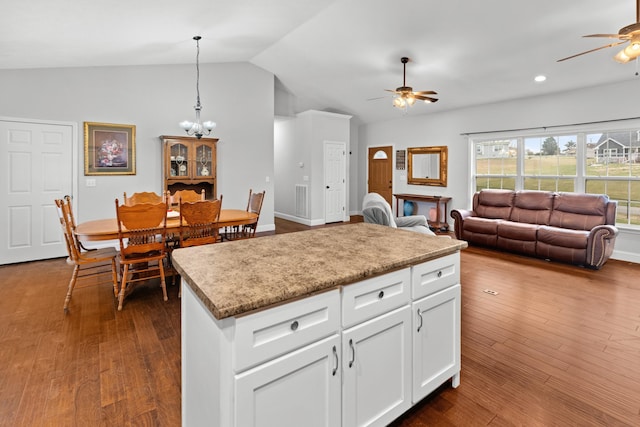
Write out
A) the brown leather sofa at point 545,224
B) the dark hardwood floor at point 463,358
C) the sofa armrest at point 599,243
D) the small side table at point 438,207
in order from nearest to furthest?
1. the dark hardwood floor at point 463,358
2. the sofa armrest at point 599,243
3. the brown leather sofa at point 545,224
4. the small side table at point 438,207

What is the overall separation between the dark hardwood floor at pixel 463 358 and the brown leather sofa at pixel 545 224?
67 centimetres

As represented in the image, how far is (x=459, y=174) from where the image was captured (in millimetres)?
7148

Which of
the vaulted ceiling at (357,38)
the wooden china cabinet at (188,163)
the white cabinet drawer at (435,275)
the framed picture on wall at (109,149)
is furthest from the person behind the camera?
the wooden china cabinet at (188,163)

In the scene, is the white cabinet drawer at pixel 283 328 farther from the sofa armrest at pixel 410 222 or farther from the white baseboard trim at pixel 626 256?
the white baseboard trim at pixel 626 256

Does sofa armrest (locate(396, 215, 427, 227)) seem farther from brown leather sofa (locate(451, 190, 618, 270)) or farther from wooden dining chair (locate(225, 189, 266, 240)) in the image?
wooden dining chair (locate(225, 189, 266, 240))

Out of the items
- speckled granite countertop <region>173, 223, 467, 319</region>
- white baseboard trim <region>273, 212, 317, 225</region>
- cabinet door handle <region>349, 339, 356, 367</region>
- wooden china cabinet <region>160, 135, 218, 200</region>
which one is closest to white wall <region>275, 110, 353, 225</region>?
white baseboard trim <region>273, 212, 317, 225</region>

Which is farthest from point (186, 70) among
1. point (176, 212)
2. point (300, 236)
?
point (300, 236)

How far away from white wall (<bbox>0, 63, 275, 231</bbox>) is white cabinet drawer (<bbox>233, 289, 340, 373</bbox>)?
533 cm

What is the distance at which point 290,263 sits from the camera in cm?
156

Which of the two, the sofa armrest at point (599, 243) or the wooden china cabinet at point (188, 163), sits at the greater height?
the wooden china cabinet at point (188, 163)

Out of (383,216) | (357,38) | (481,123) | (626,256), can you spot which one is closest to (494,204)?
(481,123)

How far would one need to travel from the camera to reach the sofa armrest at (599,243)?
4.34 metres

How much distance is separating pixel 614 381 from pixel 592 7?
143 inches

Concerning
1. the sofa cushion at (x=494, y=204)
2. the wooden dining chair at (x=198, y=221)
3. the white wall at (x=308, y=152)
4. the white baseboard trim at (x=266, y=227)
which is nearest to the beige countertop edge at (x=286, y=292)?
the wooden dining chair at (x=198, y=221)
